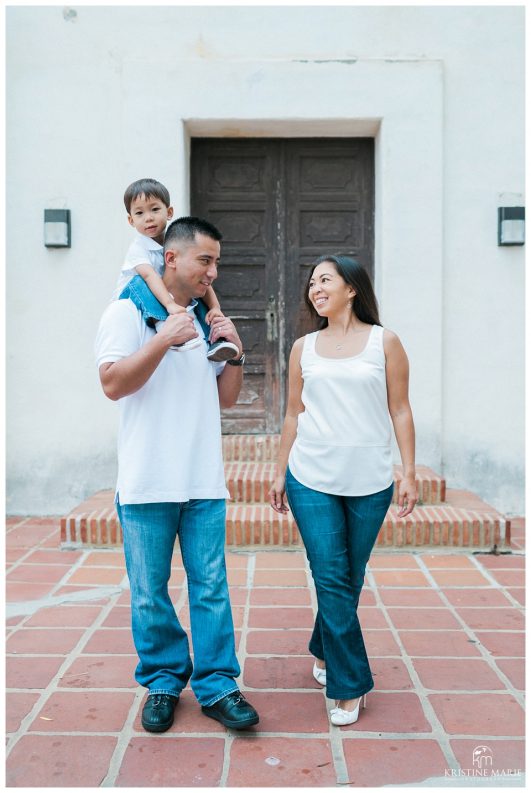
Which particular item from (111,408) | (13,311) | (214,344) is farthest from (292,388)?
(13,311)

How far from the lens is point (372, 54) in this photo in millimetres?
5676

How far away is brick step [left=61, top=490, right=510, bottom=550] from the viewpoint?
195 inches

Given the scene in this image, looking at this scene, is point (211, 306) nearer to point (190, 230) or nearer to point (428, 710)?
point (190, 230)

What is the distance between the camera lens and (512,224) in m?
5.65

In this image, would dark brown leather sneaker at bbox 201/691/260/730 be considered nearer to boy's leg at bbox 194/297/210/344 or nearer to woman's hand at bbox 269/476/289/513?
woman's hand at bbox 269/476/289/513

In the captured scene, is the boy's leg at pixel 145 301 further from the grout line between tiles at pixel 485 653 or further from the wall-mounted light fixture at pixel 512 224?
the wall-mounted light fixture at pixel 512 224

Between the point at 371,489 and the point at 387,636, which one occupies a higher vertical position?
the point at 371,489

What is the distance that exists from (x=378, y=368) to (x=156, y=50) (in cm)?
419

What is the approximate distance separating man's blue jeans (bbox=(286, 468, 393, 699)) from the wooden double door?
139 inches

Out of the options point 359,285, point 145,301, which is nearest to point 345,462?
point 359,285

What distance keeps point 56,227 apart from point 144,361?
3.66 metres

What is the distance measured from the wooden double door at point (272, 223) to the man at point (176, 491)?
346 centimetres

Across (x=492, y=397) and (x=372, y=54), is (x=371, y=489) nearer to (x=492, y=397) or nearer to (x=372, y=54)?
(x=492, y=397)

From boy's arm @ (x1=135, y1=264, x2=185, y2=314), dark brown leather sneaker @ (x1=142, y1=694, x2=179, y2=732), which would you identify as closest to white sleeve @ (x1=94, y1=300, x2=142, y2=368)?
boy's arm @ (x1=135, y1=264, x2=185, y2=314)
